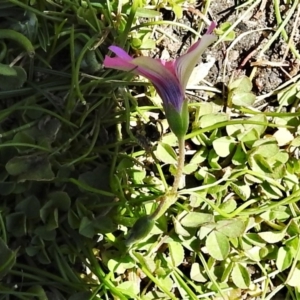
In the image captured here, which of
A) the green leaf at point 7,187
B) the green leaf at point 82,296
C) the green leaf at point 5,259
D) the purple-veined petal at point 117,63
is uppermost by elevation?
the purple-veined petal at point 117,63

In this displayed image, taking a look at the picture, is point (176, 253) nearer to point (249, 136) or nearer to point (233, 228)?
point (233, 228)

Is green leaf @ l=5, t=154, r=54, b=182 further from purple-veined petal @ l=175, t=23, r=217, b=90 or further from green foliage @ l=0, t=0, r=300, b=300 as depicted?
purple-veined petal @ l=175, t=23, r=217, b=90

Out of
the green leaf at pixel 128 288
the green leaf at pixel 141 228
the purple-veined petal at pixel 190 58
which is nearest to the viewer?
the purple-veined petal at pixel 190 58

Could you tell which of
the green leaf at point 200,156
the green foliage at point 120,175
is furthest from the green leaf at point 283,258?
the green leaf at point 200,156

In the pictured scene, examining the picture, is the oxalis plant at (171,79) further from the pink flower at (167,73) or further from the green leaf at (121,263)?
the green leaf at (121,263)

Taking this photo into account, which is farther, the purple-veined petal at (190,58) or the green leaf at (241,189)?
the green leaf at (241,189)

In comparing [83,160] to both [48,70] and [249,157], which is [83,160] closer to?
[48,70]

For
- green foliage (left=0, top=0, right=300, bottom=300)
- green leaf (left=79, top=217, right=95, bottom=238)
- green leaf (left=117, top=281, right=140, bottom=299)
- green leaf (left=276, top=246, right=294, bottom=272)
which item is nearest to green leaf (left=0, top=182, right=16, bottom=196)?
green foliage (left=0, top=0, right=300, bottom=300)
